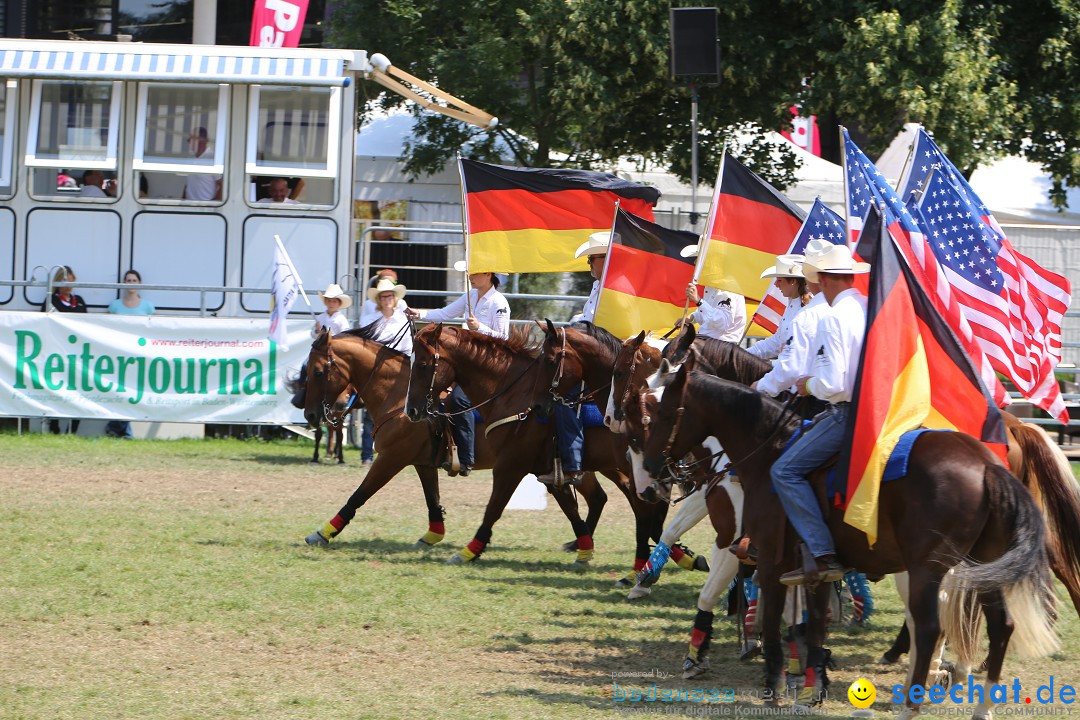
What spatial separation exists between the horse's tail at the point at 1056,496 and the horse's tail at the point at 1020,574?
37.7 inches

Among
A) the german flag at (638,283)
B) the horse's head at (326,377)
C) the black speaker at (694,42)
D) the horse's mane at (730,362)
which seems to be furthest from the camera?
the black speaker at (694,42)

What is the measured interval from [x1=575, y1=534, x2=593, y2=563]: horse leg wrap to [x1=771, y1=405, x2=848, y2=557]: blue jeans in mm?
4187

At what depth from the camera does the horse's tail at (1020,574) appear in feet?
20.0

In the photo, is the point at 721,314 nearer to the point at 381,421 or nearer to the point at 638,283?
the point at 638,283

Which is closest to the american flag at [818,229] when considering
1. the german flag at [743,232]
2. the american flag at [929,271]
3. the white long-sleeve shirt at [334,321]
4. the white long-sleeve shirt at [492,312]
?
the german flag at [743,232]

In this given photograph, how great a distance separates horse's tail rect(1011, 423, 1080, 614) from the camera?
7.31 metres

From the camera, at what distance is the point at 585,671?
7.61 m

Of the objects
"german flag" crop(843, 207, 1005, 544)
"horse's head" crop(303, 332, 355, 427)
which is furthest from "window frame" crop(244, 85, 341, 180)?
"german flag" crop(843, 207, 1005, 544)

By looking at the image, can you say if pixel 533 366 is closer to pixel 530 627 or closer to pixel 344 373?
pixel 344 373

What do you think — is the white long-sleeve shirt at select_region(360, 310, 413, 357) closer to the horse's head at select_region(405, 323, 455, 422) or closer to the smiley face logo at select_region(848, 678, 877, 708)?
the horse's head at select_region(405, 323, 455, 422)

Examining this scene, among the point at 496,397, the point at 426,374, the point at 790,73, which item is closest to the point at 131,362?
the point at 426,374

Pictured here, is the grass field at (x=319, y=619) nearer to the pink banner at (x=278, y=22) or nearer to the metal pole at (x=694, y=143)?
the metal pole at (x=694, y=143)

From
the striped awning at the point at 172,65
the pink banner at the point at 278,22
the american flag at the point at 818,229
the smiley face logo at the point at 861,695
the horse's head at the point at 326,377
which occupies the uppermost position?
the pink banner at the point at 278,22

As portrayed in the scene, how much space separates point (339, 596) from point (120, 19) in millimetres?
22631
